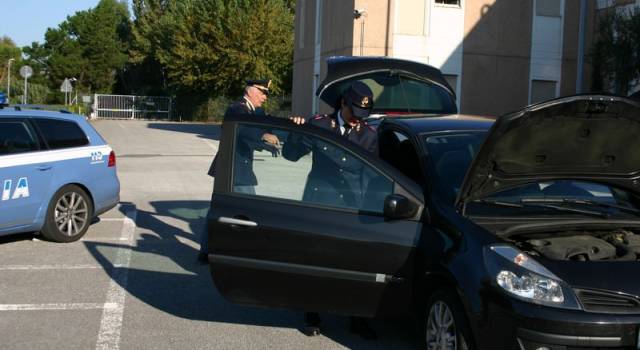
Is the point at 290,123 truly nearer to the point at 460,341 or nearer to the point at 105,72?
the point at 460,341

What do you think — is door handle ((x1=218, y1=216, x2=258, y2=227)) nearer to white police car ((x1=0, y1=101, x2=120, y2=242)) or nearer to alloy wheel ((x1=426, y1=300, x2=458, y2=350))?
alloy wheel ((x1=426, y1=300, x2=458, y2=350))

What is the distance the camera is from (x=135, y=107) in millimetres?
51125

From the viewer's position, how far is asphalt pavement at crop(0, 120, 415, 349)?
5.13 meters

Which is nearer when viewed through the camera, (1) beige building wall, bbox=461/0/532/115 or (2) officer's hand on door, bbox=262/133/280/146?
(2) officer's hand on door, bbox=262/133/280/146

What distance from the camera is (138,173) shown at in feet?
51.9

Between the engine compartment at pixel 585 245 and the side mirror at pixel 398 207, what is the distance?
61cm

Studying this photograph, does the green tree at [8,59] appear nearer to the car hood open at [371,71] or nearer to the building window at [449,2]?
the building window at [449,2]

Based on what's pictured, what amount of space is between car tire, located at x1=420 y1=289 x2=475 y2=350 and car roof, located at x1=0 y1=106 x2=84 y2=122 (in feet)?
17.9

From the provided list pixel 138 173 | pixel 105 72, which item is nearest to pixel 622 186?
pixel 138 173

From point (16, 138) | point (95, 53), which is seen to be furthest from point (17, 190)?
point (95, 53)

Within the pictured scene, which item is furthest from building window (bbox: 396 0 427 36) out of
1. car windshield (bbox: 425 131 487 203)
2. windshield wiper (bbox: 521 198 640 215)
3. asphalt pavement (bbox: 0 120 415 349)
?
windshield wiper (bbox: 521 198 640 215)

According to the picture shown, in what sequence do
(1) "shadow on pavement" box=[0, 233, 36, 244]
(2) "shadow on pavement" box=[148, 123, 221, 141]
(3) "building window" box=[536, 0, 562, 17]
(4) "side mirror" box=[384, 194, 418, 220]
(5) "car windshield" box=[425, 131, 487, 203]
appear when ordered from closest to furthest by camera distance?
(4) "side mirror" box=[384, 194, 418, 220] → (5) "car windshield" box=[425, 131, 487, 203] → (1) "shadow on pavement" box=[0, 233, 36, 244] → (3) "building window" box=[536, 0, 562, 17] → (2) "shadow on pavement" box=[148, 123, 221, 141]

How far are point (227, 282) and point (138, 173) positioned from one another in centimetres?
1160

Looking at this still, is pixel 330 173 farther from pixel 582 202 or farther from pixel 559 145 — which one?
pixel 582 202
